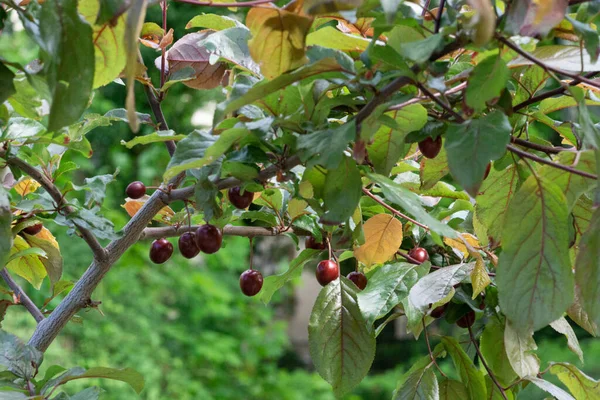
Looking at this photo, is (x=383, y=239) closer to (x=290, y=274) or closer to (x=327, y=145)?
(x=290, y=274)

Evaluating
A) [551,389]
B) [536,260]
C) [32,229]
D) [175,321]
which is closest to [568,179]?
[536,260]

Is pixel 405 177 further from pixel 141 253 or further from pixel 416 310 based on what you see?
pixel 141 253

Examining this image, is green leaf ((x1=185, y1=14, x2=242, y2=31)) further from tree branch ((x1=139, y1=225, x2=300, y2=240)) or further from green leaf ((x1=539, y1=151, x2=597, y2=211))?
green leaf ((x1=539, y1=151, x2=597, y2=211))

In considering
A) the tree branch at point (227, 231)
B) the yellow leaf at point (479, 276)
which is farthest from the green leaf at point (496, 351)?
the tree branch at point (227, 231)

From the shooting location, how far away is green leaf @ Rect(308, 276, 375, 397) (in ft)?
2.16

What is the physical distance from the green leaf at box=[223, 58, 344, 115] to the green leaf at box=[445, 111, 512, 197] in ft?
0.26

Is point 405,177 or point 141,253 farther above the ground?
point 405,177

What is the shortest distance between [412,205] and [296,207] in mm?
284

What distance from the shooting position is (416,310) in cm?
65

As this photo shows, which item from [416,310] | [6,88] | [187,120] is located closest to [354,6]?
[6,88]

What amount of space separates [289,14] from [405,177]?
36cm

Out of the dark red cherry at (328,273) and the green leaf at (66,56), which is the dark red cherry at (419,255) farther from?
the green leaf at (66,56)

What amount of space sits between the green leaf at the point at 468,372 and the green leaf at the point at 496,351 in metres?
0.02

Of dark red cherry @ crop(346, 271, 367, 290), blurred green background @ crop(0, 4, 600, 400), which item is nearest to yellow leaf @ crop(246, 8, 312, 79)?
dark red cherry @ crop(346, 271, 367, 290)
